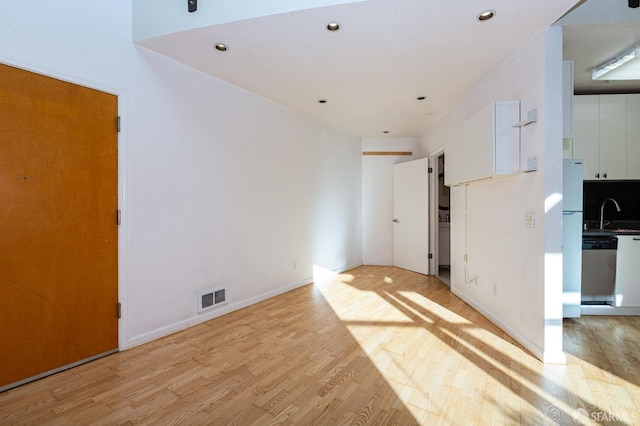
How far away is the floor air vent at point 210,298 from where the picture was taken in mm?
3141

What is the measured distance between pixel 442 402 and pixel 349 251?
3.96 meters

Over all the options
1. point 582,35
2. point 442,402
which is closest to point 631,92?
point 582,35

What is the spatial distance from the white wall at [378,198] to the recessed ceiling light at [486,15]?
155 inches

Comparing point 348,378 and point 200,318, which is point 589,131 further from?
point 200,318

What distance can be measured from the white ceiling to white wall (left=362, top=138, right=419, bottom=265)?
214 cm

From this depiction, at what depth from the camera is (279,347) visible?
8.48 ft

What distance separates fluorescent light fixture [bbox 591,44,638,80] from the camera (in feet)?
9.30

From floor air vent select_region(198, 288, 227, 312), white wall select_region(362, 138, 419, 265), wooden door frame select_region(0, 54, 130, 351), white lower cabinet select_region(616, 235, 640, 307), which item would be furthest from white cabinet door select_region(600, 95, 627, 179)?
wooden door frame select_region(0, 54, 130, 351)

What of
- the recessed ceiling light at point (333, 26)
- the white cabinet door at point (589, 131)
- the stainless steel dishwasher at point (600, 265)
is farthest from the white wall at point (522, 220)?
the recessed ceiling light at point (333, 26)

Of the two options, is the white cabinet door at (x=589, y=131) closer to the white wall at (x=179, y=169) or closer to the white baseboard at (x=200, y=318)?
the white wall at (x=179, y=169)

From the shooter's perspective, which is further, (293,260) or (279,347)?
(293,260)

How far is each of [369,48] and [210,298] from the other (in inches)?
111

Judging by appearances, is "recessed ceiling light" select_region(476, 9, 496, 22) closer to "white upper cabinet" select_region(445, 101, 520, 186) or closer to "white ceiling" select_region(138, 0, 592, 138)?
"white ceiling" select_region(138, 0, 592, 138)

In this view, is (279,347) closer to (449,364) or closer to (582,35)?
(449,364)
